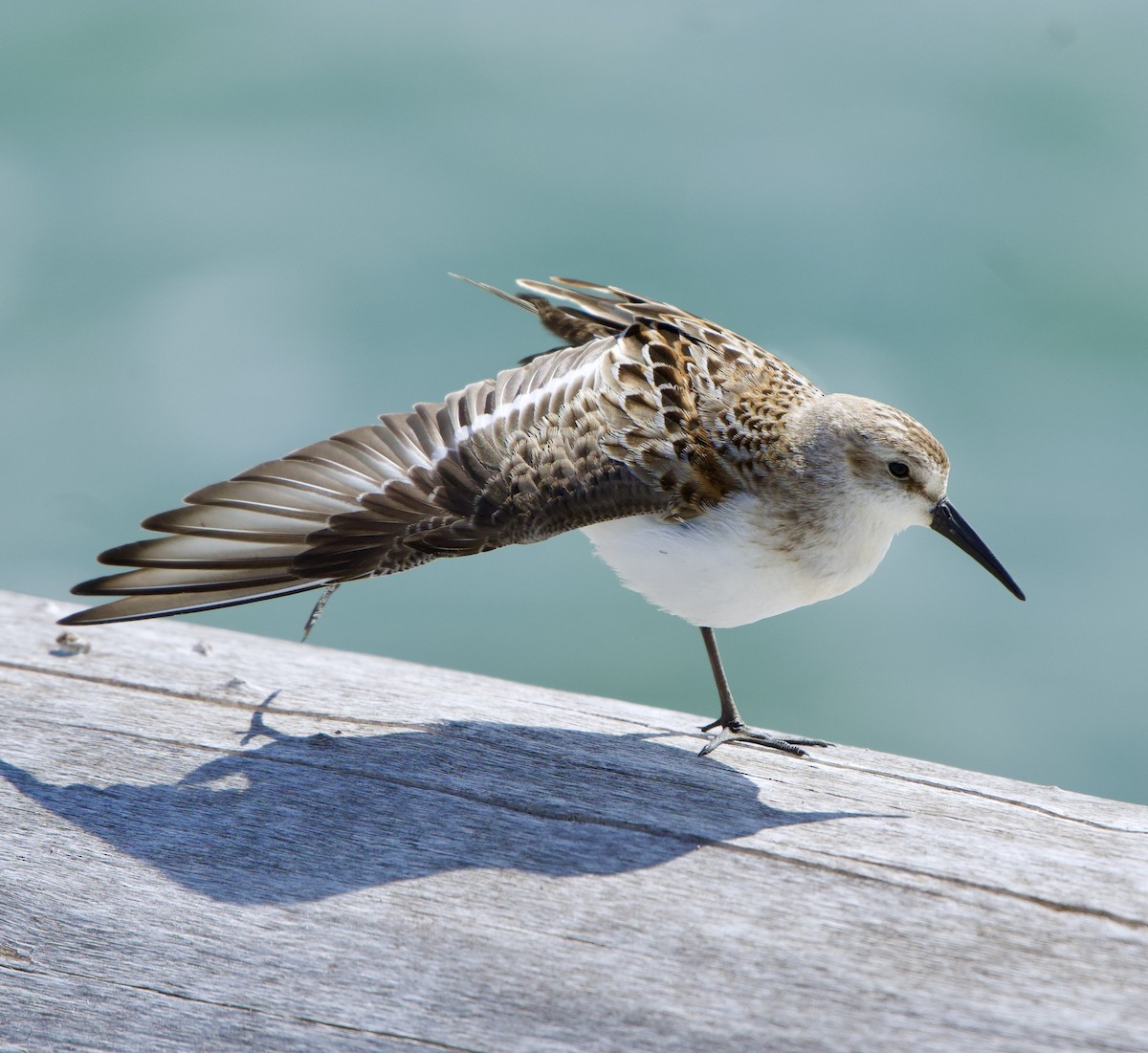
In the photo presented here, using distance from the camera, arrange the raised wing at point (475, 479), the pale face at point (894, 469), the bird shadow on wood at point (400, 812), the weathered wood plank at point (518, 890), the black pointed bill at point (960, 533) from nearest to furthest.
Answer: the weathered wood plank at point (518, 890) < the bird shadow on wood at point (400, 812) < the raised wing at point (475, 479) < the pale face at point (894, 469) < the black pointed bill at point (960, 533)

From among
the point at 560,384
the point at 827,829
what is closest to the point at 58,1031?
the point at 827,829

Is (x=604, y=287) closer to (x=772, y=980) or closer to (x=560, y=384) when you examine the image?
(x=560, y=384)

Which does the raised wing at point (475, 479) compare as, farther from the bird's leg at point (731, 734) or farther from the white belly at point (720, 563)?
the bird's leg at point (731, 734)

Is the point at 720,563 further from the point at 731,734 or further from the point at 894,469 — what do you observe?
the point at 894,469

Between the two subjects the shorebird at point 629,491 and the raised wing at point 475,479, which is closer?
the raised wing at point 475,479

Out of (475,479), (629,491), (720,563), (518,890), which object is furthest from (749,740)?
(518,890)

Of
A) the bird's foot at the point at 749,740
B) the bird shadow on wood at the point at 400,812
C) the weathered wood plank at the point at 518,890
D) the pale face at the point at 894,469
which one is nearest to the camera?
the weathered wood plank at the point at 518,890

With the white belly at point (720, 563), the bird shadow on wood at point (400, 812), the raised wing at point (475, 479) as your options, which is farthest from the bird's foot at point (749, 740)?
the raised wing at point (475, 479)

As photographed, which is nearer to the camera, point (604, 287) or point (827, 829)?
point (827, 829)
